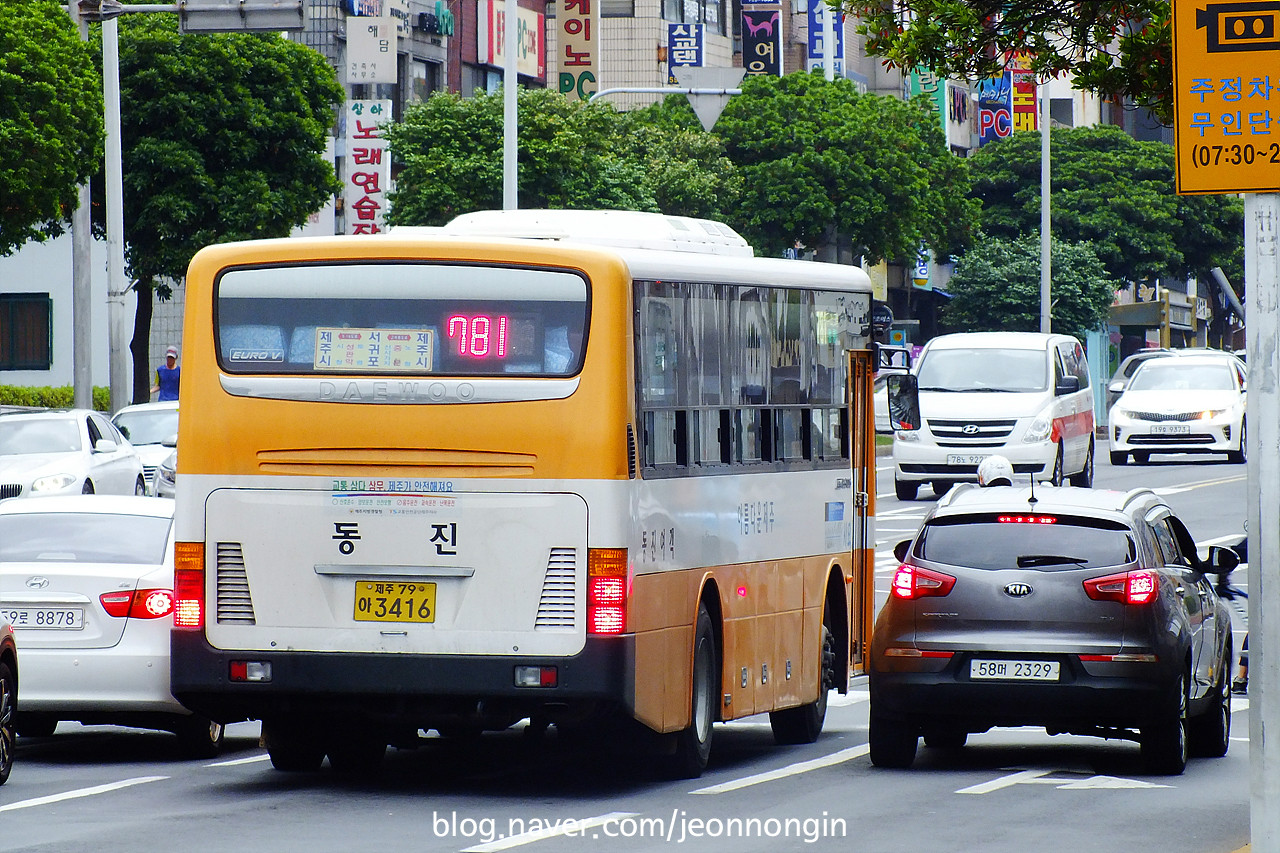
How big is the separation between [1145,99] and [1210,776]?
3.72m

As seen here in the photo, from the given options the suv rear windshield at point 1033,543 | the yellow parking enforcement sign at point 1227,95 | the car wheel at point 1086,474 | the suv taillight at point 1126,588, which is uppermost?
the yellow parking enforcement sign at point 1227,95

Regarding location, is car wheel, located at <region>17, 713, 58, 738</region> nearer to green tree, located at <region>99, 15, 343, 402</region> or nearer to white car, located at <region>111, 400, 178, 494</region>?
white car, located at <region>111, 400, 178, 494</region>

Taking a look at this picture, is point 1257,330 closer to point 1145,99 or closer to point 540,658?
point 540,658

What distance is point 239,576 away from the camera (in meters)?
12.0

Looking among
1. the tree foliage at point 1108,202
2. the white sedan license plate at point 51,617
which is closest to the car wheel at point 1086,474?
the white sedan license plate at point 51,617

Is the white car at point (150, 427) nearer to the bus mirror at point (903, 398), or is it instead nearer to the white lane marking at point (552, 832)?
the bus mirror at point (903, 398)

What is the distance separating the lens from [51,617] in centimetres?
1327

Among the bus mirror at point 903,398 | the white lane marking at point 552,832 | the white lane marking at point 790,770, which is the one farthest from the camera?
the bus mirror at point 903,398

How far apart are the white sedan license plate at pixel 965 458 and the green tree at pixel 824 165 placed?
95.8 feet

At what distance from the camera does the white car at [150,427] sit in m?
31.9

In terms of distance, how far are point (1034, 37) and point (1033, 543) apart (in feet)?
10.7

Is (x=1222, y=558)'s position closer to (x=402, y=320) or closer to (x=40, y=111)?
(x=402, y=320)

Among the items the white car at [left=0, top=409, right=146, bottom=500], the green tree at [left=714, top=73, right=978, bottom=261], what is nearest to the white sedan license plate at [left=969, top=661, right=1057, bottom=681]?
the white car at [left=0, top=409, right=146, bottom=500]

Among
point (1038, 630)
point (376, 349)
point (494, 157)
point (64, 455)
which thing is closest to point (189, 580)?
point (376, 349)
